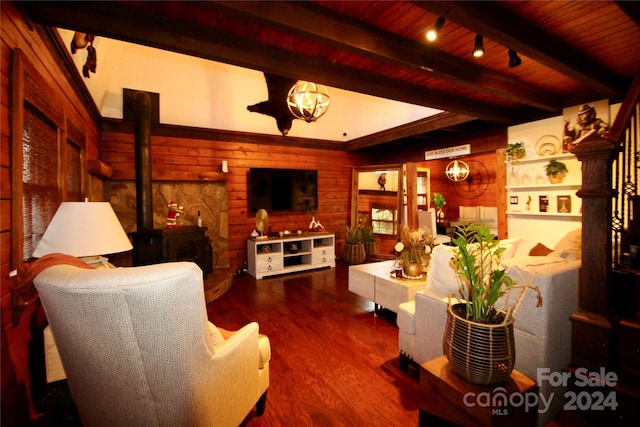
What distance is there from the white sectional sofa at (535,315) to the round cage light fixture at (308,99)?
1.86 meters

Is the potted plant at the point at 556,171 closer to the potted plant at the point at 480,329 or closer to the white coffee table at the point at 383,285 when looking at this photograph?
the white coffee table at the point at 383,285

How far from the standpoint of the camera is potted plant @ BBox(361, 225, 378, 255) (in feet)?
19.9

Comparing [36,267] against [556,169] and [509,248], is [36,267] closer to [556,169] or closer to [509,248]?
[509,248]

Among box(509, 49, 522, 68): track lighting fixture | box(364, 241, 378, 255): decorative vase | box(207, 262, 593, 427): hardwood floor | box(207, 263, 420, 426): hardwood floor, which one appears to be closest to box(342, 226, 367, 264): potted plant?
box(364, 241, 378, 255): decorative vase

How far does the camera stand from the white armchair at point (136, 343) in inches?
39.4

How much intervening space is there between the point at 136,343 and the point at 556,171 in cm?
451

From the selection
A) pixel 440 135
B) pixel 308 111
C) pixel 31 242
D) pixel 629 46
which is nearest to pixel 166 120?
pixel 308 111

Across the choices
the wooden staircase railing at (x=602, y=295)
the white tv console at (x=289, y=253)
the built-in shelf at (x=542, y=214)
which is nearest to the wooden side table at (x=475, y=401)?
the wooden staircase railing at (x=602, y=295)

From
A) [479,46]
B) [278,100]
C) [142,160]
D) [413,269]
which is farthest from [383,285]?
[142,160]

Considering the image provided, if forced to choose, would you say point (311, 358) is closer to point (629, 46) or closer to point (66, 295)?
point (66, 295)

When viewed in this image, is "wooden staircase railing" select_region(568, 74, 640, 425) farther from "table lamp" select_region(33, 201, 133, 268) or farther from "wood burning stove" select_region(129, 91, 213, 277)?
"wood burning stove" select_region(129, 91, 213, 277)

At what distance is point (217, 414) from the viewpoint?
1321 millimetres

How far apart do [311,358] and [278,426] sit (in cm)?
72

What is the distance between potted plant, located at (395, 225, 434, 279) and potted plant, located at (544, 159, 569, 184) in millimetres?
2002
